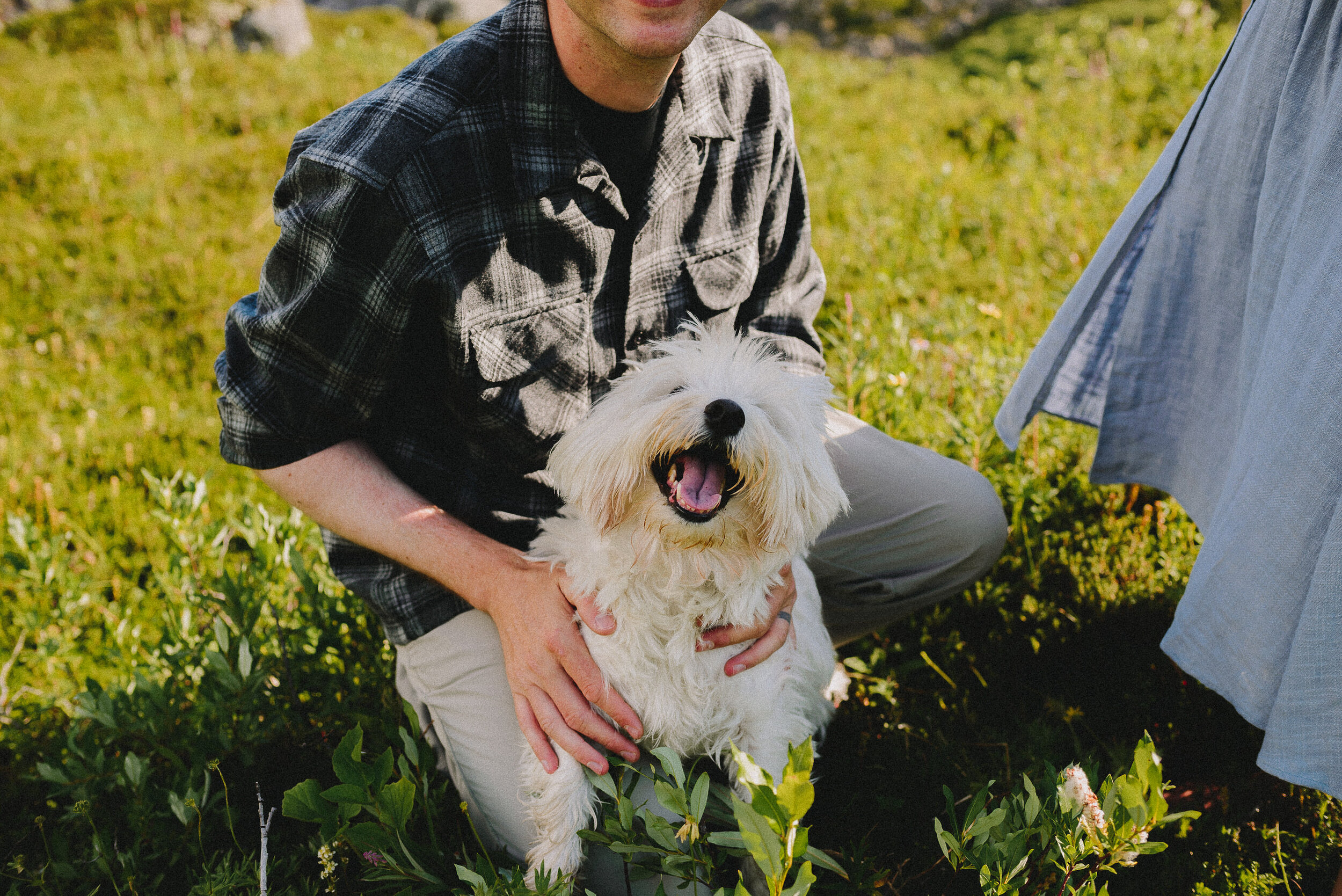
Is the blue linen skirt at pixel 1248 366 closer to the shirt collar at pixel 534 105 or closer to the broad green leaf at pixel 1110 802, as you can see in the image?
the broad green leaf at pixel 1110 802

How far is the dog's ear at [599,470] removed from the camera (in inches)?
75.9

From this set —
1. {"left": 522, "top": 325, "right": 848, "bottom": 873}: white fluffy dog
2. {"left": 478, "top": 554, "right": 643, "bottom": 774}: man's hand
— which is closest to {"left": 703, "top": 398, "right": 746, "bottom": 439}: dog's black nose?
{"left": 522, "top": 325, "right": 848, "bottom": 873}: white fluffy dog

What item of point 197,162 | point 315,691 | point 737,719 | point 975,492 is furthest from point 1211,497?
point 197,162

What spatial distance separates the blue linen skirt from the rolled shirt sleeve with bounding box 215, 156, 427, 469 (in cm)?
165

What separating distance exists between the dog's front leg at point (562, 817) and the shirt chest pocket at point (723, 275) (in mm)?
1237

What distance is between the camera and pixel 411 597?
2.46 metres

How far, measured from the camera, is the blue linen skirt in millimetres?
1752

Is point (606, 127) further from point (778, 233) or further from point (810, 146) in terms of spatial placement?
point (810, 146)

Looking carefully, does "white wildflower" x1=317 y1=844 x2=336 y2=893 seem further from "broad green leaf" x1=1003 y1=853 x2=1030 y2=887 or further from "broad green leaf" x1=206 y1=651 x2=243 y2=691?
"broad green leaf" x1=1003 y1=853 x2=1030 y2=887

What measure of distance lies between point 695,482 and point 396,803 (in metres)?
0.87

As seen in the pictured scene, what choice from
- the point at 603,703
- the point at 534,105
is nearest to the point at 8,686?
the point at 603,703

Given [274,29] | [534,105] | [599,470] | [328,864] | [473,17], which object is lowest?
[328,864]

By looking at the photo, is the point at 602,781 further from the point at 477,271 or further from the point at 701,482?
the point at 477,271

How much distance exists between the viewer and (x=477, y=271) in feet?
6.94
